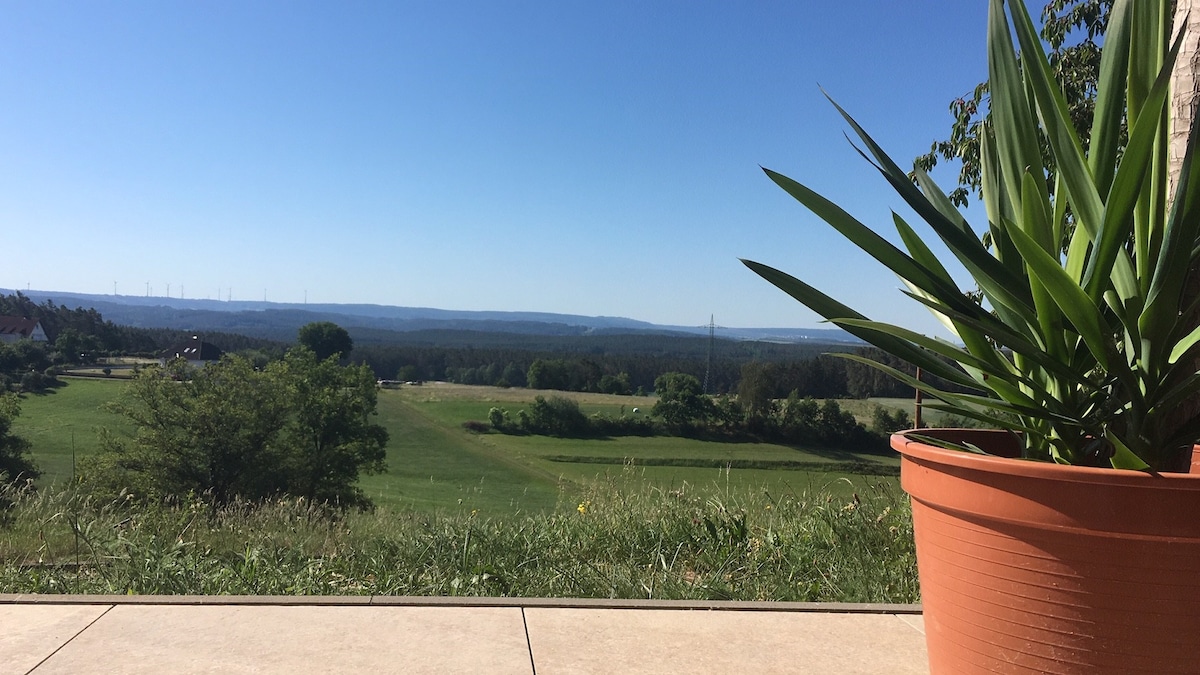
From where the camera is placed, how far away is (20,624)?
6.59 ft

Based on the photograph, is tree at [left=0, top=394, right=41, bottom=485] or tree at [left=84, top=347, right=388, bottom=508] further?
tree at [left=84, top=347, right=388, bottom=508]

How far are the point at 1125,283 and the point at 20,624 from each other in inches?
102

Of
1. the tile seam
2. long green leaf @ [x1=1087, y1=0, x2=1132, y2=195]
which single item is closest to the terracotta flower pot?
long green leaf @ [x1=1087, y1=0, x2=1132, y2=195]

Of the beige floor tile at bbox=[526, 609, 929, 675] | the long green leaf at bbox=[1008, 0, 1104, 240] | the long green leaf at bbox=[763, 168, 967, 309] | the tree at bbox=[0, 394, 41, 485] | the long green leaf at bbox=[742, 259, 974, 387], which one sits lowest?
the tree at bbox=[0, 394, 41, 485]

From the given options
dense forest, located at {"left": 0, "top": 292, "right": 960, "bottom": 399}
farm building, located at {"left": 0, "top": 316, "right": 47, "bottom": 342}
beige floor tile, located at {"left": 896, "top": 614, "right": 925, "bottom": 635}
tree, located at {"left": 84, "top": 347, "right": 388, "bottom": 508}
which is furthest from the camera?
farm building, located at {"left": 0, "top": 316, "right": 47, "bottom": 342}

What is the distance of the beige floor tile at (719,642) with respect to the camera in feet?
6.08

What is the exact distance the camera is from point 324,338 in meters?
39.1

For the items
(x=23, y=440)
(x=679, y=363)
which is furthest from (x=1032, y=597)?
(x=679, y=363)

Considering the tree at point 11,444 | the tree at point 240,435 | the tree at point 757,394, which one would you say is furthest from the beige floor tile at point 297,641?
the tree at point 757,394

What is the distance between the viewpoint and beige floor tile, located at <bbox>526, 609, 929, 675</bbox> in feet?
6.08

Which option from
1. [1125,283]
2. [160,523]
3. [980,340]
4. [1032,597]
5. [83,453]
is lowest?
[83,453]

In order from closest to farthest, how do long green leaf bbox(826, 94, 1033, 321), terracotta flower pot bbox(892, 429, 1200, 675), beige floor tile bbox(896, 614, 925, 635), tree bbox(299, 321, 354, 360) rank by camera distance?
terracotta flower pot bbox(892, 429, 1200, 675)
long green leaf bbox(826, 94, 1033, 321)
beige floor tile bbox(896, 614, 925, 635)
tree bbox(299, 321, 354, 360)

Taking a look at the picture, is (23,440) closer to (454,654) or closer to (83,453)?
(83,453)

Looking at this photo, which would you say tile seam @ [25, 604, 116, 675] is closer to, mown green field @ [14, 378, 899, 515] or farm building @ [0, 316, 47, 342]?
mown green field @ [14, 378, 899, 515]
